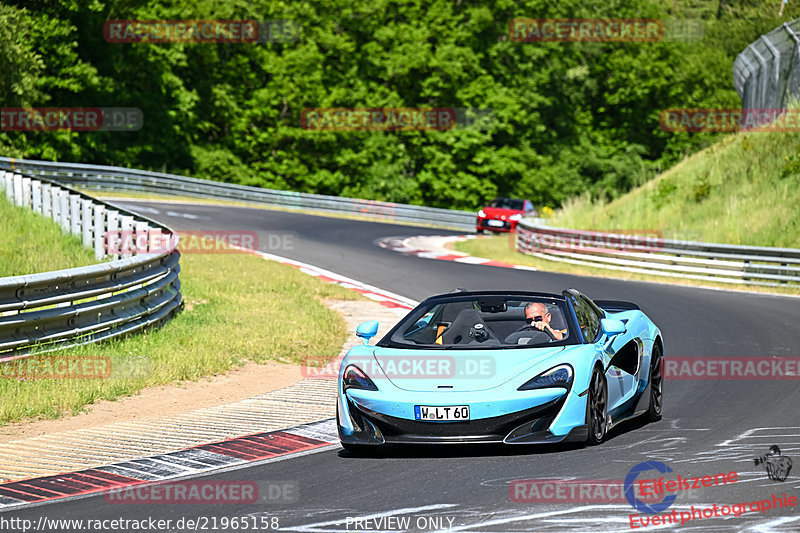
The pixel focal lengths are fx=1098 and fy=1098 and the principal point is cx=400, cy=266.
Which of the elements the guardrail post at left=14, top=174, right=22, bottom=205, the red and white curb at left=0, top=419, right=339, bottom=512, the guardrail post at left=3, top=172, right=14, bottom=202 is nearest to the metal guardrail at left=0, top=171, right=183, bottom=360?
the guardrail post at left=14, top=174, right=22, bottom=205

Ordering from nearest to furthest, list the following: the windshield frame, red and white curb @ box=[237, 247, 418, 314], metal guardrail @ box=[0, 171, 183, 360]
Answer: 1. the windshield frame
2. metal guardrail @ box=[0, 171, 183, 360]
3. red and white curb @ box=[237, 247, 418, 314]

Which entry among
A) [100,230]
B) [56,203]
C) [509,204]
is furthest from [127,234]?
[509,204]

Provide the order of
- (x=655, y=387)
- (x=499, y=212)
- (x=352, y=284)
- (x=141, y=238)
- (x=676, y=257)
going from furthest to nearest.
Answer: (x=499, y=212) < (x=676, y=257) < (x=352, y=284) < (x=141, y=238) < (x=655, y=387)

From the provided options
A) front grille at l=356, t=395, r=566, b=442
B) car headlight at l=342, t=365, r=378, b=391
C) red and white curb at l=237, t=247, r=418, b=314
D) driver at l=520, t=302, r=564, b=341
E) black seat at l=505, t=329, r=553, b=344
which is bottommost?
red and white curb at l=237, t=247, r=418, b=314

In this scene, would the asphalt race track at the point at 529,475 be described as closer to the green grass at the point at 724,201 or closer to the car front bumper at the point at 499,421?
the car front bumper at the point at 499,421

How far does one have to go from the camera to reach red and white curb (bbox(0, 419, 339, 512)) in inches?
279

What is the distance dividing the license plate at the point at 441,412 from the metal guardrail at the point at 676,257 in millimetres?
16773

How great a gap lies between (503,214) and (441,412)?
106ft

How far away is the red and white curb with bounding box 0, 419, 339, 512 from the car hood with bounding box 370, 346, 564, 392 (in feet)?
3.18

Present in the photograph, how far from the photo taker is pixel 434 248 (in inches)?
1237

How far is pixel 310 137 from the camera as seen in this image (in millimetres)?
59250

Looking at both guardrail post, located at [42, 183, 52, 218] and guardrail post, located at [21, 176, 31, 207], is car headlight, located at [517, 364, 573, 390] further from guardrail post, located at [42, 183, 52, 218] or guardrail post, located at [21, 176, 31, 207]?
guardrail post, located at [21, 176, 31, 207]

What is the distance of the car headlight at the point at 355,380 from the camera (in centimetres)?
800

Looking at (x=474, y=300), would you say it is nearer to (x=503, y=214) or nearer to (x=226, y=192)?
(x=503, y=214)
